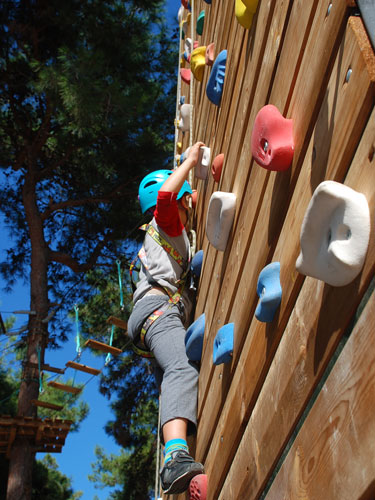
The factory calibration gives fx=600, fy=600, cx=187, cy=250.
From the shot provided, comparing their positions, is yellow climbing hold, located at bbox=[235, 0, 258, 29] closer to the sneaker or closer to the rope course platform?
the sneaker

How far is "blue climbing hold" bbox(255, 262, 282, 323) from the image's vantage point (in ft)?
3.65

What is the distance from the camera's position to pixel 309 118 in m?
1.05

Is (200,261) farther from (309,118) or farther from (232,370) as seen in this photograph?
(309,118)

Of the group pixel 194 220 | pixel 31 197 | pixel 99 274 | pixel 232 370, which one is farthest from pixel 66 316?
pixel 232 370

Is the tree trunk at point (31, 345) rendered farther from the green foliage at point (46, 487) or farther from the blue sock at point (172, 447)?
the blue sock at point (172, 447)

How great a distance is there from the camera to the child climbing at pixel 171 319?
177cm

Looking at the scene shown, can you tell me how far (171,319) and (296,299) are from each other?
1219mm

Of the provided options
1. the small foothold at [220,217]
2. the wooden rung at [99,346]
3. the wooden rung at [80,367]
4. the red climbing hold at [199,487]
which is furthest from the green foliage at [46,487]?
the small foothold at [220,217]

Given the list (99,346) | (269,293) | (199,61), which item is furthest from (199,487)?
(99,346)

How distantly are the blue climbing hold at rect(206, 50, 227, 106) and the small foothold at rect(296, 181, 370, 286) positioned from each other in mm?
1389

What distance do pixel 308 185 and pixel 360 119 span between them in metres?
0.22

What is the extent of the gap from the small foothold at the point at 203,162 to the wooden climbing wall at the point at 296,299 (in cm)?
58

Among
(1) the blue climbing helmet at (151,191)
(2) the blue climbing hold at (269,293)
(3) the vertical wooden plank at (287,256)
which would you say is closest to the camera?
(3) the vertical wooden plank at (287,256)

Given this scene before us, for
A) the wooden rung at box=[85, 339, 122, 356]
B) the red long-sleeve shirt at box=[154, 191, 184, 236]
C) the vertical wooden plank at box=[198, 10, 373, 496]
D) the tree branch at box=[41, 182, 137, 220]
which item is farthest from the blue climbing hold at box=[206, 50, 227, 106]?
the tree branch at box=[41, 182, 137, 220]
